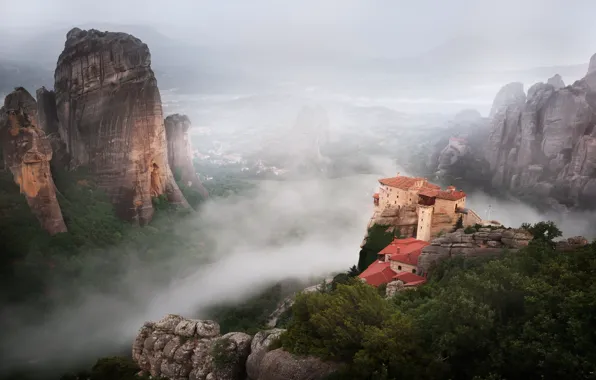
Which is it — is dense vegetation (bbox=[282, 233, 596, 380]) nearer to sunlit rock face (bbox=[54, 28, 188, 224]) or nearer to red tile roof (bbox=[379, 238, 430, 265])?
red tile roof (bbox=[379, 238, 430, 265])

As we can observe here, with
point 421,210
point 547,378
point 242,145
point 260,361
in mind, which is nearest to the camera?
point 547,378

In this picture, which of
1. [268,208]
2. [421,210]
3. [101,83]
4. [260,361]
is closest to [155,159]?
[101,83]

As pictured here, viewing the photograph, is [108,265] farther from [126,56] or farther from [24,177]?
[126,56]

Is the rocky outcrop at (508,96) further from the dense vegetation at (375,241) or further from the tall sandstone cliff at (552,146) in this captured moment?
the dense vegetation at (375,241)

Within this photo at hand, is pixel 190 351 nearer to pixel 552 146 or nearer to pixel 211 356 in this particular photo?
pixel 211 356

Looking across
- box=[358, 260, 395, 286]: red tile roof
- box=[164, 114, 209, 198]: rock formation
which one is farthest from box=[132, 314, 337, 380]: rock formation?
box=[164, 114, 209, 198]: rock formation

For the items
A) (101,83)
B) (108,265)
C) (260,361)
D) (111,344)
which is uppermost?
(101,83)

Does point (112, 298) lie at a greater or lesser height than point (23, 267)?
lesser

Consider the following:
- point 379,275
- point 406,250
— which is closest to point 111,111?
point 379,275
